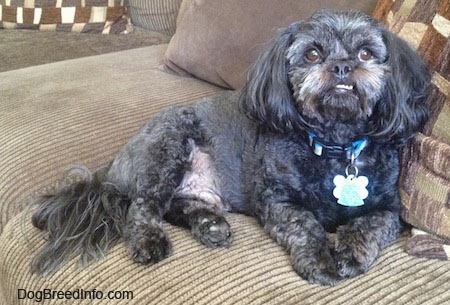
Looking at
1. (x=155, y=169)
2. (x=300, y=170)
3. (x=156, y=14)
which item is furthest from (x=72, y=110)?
(x=156, y=14)

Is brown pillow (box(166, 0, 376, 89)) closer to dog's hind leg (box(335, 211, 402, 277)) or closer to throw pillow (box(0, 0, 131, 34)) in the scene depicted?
dog's hind leg (box(335, 211, 402, 277))

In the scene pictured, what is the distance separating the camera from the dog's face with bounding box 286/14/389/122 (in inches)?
49.7

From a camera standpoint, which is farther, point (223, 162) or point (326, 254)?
point (223, 162)

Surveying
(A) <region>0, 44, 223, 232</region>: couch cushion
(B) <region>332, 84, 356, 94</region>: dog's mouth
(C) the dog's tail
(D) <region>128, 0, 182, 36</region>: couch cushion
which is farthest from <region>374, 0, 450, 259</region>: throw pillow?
(D) <region>128, 0, 182, 36</region>: couch cushion

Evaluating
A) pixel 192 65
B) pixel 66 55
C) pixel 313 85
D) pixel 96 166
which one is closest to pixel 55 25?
pixel 66 55

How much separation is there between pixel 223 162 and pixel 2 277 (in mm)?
606

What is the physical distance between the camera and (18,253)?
1.39m

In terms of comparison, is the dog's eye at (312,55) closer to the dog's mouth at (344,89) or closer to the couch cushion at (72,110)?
the dog's mouth at (344,89)

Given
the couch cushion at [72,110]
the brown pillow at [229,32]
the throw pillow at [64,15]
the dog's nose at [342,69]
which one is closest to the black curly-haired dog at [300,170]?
the dog's nose at [342,69]

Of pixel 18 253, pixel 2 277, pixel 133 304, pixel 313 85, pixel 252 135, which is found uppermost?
pixel 313 85

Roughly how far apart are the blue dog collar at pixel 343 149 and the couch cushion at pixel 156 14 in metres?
1.57

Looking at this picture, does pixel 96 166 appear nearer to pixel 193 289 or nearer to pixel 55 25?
pixel 193 289

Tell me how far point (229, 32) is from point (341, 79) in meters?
0.77

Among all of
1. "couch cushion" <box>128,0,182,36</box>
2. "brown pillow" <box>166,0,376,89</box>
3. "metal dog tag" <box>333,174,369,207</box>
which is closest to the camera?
"metal dog tag" <box>333,174,369,207</box>
